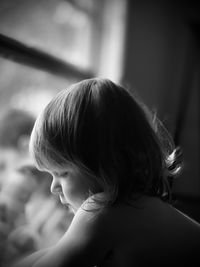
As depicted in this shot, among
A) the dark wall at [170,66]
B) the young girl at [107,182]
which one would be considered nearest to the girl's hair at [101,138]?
the young girl at [107,182]

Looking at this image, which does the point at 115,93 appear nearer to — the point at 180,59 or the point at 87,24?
the point at 87,24

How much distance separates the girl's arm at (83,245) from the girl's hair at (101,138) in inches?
2.0

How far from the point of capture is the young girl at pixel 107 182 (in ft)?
2.00

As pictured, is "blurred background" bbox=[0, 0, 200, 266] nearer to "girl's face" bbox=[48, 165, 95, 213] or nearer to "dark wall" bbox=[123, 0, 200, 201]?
"dark wall" bbox=[123, 0, 200, 201]

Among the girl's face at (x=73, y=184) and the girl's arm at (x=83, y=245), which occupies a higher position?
the girl's face at (x=73, y=184)

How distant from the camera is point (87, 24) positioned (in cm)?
139

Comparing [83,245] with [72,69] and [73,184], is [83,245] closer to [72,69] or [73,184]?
[73,184]

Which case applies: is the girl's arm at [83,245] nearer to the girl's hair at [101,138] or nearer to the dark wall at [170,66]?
the girl's hair at [101,138]

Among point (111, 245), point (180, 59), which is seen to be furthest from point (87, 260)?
point (180, 59)

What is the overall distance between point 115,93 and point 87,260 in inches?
11.8

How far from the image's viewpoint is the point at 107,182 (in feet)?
2.16

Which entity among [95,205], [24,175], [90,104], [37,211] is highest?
[90,104]

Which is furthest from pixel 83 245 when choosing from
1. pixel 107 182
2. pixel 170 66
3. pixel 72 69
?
pixel 170 66

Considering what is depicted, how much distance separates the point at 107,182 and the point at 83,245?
0.12 meters
